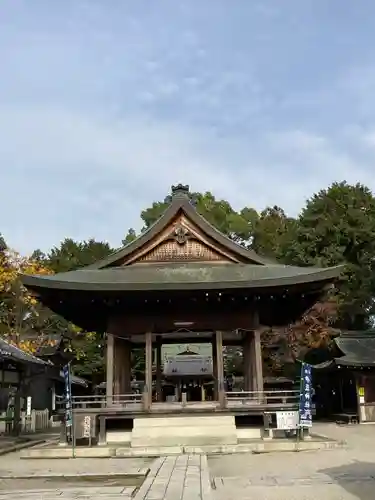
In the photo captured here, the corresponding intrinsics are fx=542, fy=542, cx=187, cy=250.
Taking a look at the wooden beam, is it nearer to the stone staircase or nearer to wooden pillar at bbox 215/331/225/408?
the stone staircase

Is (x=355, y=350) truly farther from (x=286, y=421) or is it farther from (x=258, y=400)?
(x=286, y=421)

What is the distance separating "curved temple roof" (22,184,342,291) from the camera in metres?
18.7

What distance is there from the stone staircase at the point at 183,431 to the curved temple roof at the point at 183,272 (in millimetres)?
4519

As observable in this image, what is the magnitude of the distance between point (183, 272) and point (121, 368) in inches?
186

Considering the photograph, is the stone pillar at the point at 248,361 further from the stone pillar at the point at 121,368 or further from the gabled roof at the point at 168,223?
the stone pillar at the point at 121,368

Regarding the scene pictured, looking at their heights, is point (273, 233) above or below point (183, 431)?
above

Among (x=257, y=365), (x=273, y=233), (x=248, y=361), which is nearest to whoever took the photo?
(x=257, y=365)

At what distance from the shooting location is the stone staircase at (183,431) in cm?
1798

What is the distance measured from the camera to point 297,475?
11703 mm

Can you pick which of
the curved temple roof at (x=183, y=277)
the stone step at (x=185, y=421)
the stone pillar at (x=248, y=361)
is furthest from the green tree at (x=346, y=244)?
the stone step at (x=185, y=421)

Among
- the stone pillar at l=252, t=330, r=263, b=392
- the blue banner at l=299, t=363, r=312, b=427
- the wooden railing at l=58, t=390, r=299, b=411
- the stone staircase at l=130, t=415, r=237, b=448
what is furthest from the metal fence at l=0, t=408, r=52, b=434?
the blue banner at l=299, t=363, r=312, b=427

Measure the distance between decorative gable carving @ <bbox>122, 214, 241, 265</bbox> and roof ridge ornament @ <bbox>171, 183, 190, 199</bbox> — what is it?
42.9 inches

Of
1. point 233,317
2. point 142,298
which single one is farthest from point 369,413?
point 142,298

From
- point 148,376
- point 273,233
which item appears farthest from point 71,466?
point 273,233
